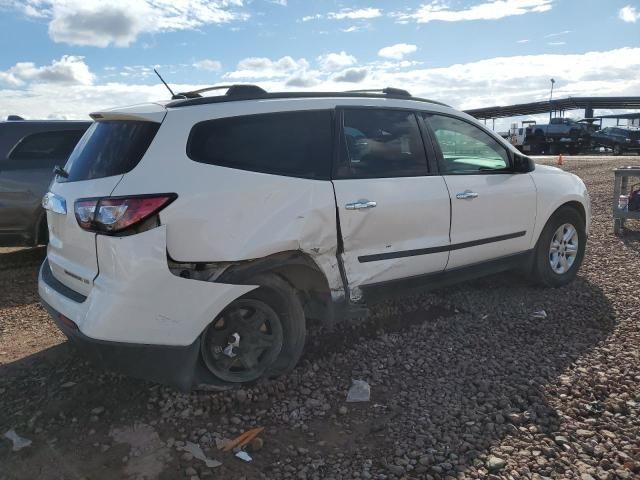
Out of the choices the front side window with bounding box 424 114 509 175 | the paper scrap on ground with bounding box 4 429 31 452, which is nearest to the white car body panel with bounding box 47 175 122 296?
the paper scrap on ground with bounding box 4 429 31 452

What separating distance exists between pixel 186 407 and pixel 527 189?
3439 millimetres

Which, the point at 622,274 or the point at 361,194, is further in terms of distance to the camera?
the point at 622,274

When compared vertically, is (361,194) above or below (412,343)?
above

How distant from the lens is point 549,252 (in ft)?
17.5

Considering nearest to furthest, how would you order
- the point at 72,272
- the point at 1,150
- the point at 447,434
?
1. the point at 447,434
2. the point at 72,272
3. the point at 1,150

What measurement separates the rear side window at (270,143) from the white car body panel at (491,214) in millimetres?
1197

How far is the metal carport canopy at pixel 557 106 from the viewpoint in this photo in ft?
167

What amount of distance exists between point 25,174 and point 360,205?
4680 mm

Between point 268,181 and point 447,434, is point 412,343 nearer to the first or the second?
point 447,434

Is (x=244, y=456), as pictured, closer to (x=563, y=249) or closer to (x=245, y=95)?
(x=245, y=95)

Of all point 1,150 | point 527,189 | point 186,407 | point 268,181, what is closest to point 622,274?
point 527,189

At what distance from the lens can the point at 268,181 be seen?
132 inches

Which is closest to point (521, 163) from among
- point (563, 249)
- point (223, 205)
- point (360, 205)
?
point (563, 249)

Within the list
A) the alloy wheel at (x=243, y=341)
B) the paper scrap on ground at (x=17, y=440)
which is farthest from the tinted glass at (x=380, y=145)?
the paper scrap on ground at (x=17, y=440)
